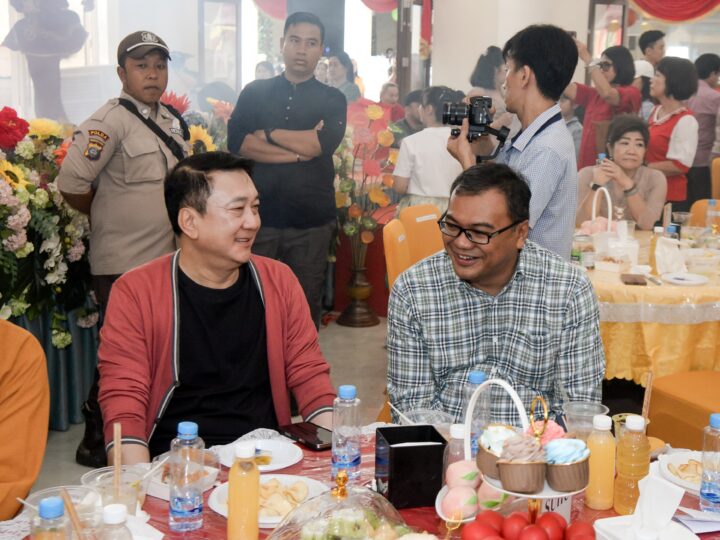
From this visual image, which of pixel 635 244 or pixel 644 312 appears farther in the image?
pixel 635 244

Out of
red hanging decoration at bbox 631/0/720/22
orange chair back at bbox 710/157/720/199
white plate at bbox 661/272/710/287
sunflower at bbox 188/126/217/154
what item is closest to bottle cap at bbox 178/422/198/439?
white plate at bbox 661/272/710/287

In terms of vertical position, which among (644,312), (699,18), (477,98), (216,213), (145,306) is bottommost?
(644,312)

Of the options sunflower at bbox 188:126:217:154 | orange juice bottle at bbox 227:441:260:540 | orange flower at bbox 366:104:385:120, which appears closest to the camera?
orange juice bottle at bbox 227:441:260:540

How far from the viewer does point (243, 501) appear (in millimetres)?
1515

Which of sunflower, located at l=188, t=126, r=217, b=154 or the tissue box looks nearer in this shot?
the tissue box

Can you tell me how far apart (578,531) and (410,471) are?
1.07 feet

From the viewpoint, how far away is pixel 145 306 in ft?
7.29

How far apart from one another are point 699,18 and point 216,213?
5.76 metres

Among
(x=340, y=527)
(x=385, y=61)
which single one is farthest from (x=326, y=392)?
(x=385, y=61)

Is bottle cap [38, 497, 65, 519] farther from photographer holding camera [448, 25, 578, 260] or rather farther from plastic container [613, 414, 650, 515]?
photographer holding camera [448, 25, 578, 260]

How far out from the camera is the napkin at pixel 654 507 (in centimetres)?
133

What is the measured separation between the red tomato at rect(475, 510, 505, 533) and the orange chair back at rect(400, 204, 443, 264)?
2.13 meters

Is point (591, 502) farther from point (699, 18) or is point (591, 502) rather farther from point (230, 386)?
point (699, 18)

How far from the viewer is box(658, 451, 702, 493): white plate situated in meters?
1.72
